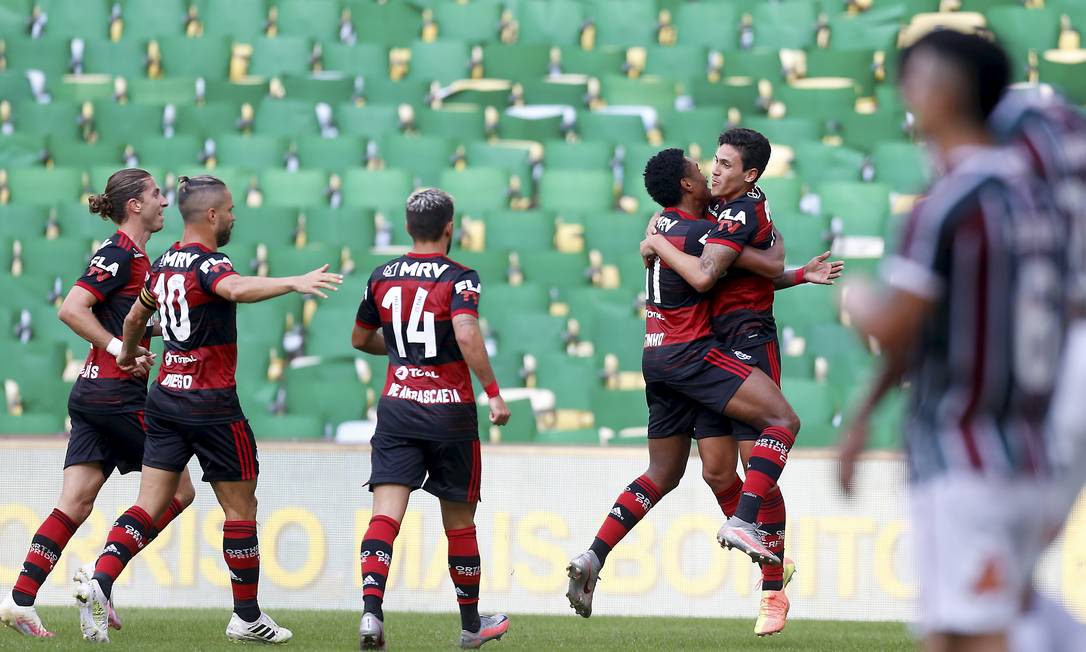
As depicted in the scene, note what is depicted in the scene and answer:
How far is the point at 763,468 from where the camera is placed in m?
6.44

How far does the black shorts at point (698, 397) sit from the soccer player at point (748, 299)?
0.23ft

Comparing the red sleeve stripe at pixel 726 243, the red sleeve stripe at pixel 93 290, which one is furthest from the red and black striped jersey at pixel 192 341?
the red sleeve stripe at pixel 726 243

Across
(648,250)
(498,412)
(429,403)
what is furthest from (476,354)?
(648,250)

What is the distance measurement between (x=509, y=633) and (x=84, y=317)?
2.58 meters

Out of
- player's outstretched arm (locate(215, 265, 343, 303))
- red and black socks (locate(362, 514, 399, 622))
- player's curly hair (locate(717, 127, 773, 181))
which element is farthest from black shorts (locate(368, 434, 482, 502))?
player's curly hair (locate(717, 127, 773, 181))

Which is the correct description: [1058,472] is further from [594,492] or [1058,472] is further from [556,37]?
[556,37]

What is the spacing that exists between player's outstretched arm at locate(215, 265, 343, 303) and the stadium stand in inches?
152

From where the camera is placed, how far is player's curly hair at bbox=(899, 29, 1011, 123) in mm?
2967

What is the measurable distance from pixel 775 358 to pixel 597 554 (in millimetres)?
1249

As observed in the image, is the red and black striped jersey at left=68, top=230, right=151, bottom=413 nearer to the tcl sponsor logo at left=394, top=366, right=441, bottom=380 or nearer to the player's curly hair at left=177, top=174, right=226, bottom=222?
the player's curly hair at left=177, top=174, right=226, bottom=222

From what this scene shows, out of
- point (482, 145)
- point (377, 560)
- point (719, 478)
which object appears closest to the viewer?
point (377, 560)

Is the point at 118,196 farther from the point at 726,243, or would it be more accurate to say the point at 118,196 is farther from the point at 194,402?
the point at 726,243

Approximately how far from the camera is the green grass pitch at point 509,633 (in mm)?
6605

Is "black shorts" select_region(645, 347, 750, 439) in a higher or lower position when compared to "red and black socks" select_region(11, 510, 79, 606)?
higher
